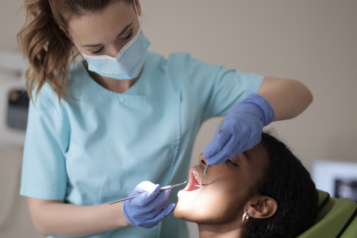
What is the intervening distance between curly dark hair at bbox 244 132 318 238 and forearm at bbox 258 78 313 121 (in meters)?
0.17

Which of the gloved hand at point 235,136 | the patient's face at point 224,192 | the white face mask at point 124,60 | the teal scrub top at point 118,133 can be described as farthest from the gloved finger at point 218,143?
the white face mask at point 124,60

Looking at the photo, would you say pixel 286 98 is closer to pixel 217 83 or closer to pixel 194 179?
pixel 217 83

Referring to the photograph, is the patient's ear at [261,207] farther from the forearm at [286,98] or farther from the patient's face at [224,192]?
the forearm at [286,98]

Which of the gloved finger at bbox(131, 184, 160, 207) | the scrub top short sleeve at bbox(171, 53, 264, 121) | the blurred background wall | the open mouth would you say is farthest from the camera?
the blurred background wall

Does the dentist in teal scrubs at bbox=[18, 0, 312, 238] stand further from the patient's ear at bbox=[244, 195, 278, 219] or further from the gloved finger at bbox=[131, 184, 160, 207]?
the patient's ear at bbox=[244, 195, 278, 219]

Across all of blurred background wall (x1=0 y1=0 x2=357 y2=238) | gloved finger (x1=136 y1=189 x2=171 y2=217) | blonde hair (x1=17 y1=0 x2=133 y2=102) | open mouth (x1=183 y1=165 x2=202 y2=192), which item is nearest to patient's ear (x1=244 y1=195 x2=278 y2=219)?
open mouth (x1=183 y1=165 x2=202 y2=192)

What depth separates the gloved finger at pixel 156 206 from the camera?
1.12m

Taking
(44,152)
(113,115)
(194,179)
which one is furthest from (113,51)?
(194,179)

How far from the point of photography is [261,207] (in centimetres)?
115

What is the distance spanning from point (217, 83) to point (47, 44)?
29.2 inches

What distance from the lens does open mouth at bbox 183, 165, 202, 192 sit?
120 centimetres

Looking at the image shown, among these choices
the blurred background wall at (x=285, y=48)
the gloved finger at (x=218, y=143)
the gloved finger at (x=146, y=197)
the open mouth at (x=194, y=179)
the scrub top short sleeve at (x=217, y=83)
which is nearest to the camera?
the gloved finger at (x=218, y=143)

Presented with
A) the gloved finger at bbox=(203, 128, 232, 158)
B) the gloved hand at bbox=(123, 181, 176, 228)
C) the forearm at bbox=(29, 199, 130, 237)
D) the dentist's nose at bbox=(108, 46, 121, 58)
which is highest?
the dentist's nose at bbox=(108, 46, 121, 58)

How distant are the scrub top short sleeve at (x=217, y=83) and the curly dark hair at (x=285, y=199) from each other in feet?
1.03
